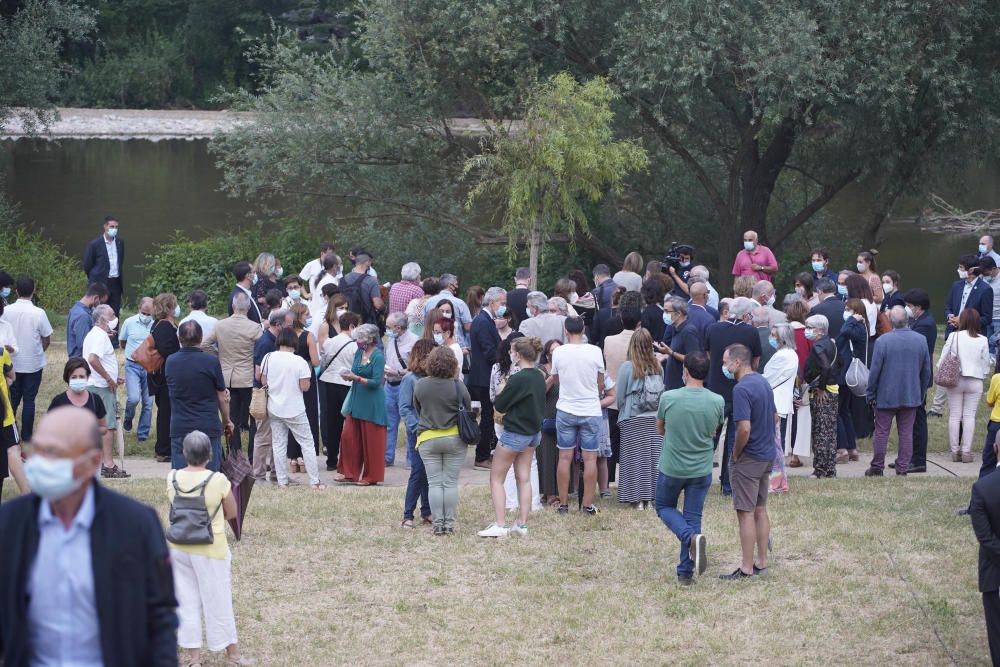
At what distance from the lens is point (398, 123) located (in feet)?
72.5

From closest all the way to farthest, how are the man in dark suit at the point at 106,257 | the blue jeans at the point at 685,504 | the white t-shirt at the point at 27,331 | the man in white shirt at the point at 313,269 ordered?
the blue jeans at the point at 685,504, the white t-shirt at the point at 27,331, the man in white shirt at the point at 313,269, the man in dark suit at the point at 106,257

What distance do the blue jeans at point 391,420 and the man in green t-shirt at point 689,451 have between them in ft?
13.6

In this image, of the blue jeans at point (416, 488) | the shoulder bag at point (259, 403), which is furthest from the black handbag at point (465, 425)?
the shoulder bag at point (259, 403)

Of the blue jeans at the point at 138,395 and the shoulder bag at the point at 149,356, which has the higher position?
the shoulder bag at the point at 149,356

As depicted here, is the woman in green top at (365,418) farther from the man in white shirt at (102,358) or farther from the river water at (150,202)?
the river water at (150,202)

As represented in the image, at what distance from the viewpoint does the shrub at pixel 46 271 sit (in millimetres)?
23562

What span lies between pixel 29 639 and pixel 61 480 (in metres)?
0.57

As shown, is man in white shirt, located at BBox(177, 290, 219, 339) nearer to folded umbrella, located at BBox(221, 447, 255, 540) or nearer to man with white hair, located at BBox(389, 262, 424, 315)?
man with white hair, located at BBox(389, 262, 424, 315)

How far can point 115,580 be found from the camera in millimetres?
4121

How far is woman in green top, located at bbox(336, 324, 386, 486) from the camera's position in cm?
1101

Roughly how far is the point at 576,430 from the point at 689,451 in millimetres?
1972

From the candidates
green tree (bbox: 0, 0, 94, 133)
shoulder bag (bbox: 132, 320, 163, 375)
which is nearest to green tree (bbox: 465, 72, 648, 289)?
shoulder bag (bbox: 132, 320, 163, 375)

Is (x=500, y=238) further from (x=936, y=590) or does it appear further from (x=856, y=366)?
(x=936, y=590)

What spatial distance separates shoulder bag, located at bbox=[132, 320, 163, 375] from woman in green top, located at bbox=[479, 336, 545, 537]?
12.7ft
